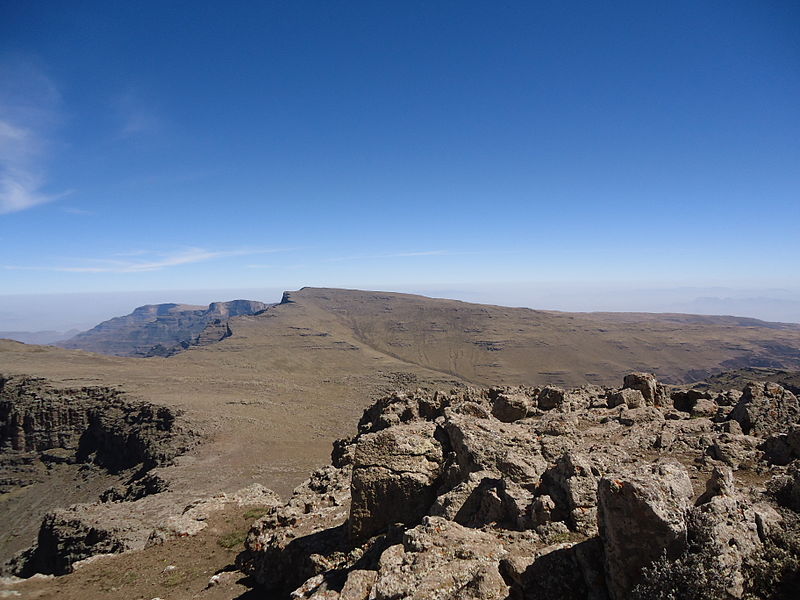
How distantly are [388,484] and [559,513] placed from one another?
4499 mm

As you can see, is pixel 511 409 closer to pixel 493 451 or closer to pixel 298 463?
pixel 493 451

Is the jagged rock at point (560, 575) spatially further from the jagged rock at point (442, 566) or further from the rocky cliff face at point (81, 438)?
the rocky cliff face at point (81, 438)

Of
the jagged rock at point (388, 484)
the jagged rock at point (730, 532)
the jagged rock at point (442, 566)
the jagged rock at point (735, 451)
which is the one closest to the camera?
the jagged rock at point (730, 532)

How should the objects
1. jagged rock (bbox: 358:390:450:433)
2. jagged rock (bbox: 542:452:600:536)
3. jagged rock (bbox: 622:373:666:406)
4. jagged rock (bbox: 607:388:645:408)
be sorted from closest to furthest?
jagged rock (bbox: 542:452:600:536), jagged rock (bbox: 607:388:645:408), jagged rock (bbox: 622:373:666:406), jagged rock (bbox: 358:390:450:433)

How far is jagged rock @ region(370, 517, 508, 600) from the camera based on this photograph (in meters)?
6.10

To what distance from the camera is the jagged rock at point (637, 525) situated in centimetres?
519

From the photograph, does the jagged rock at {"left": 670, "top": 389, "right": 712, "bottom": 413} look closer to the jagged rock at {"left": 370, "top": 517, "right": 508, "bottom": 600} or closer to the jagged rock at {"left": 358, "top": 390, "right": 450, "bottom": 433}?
the jagged rock at {"left": 358, "top": 390, "right": 450, "bottom": 433}

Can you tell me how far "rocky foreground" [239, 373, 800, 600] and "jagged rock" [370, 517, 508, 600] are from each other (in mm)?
28

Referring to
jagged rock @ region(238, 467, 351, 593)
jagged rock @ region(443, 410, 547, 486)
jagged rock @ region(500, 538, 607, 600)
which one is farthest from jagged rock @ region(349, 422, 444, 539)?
jagged rock @ region(500, 538, 607, 600)

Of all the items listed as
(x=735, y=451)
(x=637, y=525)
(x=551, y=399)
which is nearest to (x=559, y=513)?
(x=637, y=525)

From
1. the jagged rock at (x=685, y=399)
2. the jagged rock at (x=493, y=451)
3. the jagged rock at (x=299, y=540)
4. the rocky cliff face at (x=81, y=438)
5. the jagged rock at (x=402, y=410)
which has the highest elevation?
the jagged rock at (x=493, y=451)

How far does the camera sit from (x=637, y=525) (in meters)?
5.30

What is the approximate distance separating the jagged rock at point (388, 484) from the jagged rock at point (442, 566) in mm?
2535

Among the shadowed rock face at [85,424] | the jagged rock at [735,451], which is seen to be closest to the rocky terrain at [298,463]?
the jagged rock at [735,451]
